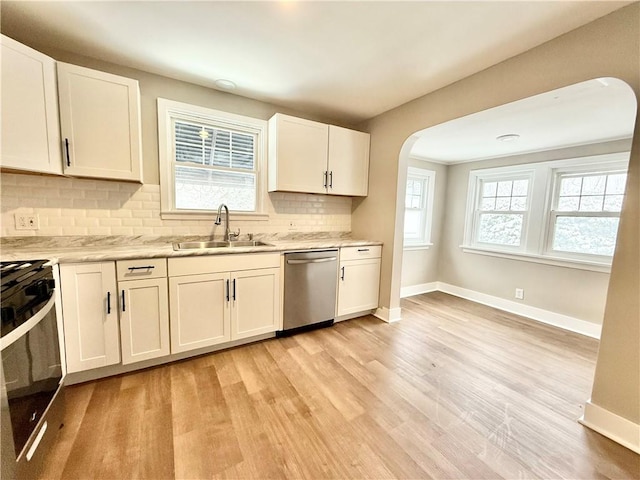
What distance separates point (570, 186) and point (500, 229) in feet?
3.06

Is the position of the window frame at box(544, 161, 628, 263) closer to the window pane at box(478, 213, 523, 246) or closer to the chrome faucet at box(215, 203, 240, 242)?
the window pane at box(478, 213, 523, 246)

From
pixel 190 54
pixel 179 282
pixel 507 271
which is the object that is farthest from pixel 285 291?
pixel 507 271

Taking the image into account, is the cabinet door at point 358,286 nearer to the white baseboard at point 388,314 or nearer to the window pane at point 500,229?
the white baseboard at point 388,314

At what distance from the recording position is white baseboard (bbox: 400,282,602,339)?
3.04m

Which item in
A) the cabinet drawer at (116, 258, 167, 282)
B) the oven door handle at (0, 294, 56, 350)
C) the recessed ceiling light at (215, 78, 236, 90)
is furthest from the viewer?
the recessed ceiling light at (215, 78, 236, 90)

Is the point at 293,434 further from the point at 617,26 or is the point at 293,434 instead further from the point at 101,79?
the point at 617,26

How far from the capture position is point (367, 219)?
3.39 meters

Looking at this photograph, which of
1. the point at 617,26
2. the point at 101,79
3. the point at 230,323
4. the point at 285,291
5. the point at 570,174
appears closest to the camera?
the point at 617,26

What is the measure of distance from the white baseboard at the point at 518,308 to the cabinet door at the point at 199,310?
296cm

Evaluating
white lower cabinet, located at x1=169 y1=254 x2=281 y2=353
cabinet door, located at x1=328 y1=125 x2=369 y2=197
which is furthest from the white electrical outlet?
cabinet door, located at x1=328 y1=125 x2=369 y2=197

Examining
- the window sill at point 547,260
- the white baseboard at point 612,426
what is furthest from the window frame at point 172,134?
the window sill at point 547,260

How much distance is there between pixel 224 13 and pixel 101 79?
43.0 inches

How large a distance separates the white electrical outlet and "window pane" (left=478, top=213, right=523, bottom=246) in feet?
17.0

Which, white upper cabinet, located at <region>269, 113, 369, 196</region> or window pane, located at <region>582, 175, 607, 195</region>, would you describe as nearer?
white upper cabinet, located at <region>269, 113, 369, 196</region>
